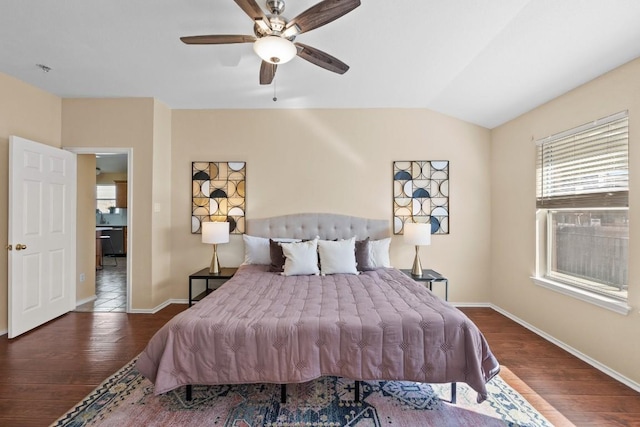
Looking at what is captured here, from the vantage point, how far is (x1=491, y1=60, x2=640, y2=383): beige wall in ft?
7.13

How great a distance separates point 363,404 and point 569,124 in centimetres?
309

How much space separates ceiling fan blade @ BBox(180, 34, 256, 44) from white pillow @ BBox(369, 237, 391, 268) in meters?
2.53

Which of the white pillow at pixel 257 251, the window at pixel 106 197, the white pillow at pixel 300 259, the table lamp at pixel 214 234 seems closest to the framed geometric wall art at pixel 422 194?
the white pillow at pixel 300 259

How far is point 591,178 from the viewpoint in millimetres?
2570

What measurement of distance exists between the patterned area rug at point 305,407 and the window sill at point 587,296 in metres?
1.06

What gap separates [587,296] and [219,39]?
142 inches

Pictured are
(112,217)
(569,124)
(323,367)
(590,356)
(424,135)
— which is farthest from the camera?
(112,217)

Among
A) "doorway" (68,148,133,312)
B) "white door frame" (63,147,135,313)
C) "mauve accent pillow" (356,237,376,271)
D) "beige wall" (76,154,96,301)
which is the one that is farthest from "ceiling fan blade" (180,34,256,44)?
"doorway" (68,148,133,312)

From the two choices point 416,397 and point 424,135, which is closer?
point 416,397

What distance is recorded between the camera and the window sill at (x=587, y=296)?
223cm

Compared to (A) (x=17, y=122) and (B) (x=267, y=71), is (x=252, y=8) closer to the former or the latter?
(B) (x=267, y=71)

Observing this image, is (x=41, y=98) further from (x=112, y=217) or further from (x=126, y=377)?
(x=112, y=217)

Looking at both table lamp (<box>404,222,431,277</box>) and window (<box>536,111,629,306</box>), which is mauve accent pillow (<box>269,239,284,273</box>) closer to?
table lamp (<box>404,222,431,277</box>)

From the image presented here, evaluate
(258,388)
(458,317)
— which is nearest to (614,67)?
(458,317)
